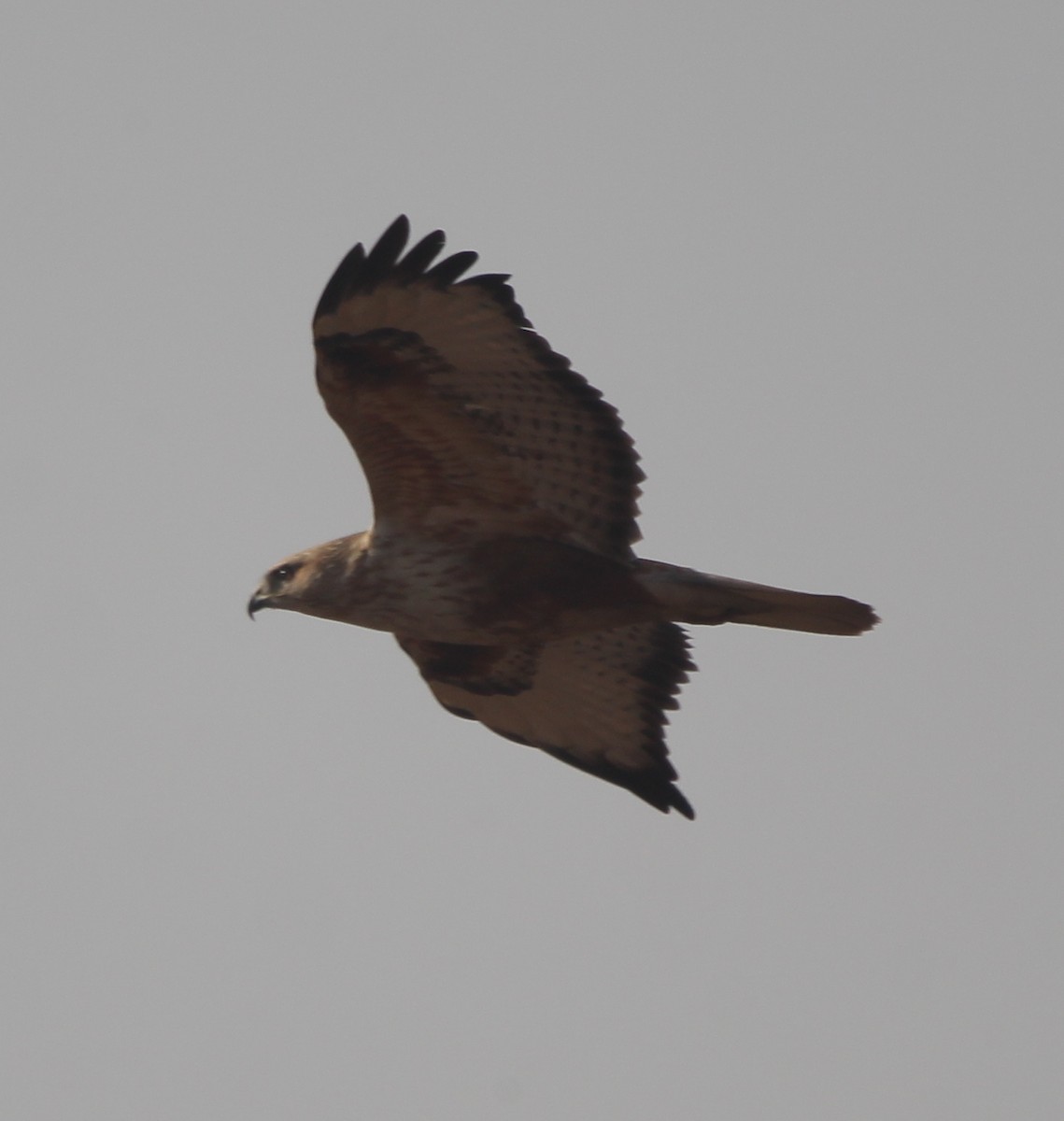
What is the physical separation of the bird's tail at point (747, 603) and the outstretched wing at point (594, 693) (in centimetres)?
115

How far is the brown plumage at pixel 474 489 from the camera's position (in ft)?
29.8

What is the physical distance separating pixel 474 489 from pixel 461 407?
0.42 meters

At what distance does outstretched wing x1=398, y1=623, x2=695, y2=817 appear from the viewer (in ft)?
35.1

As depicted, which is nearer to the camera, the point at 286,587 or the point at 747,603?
the point at 747,603

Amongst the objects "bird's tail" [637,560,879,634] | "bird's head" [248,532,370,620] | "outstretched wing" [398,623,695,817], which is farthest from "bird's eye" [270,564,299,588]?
"bird's tail" [637,560,879,634]

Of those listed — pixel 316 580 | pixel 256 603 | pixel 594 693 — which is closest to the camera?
pixel 316 580

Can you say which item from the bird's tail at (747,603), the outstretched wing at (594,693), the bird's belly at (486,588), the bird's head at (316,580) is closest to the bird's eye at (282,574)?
the bird's head at (316,580)

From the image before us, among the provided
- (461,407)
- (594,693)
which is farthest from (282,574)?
(594,693)

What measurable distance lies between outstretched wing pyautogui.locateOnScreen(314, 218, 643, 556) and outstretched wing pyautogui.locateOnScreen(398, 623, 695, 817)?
113 centimetres

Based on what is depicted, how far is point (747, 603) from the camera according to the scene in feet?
30.8

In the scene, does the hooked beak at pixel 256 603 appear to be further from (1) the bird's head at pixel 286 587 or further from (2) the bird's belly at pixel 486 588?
(2) the bird's belly at pixel 486 588

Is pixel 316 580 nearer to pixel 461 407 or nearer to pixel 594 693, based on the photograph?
pixel 461 407

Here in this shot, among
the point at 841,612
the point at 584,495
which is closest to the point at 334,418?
the point at 584,495

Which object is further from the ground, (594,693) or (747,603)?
(747,603)
